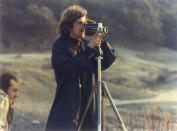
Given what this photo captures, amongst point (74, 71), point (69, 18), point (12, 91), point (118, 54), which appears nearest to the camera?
point (74, 71)

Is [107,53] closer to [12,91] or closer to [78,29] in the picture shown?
[78,29]

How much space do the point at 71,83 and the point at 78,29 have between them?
33cm

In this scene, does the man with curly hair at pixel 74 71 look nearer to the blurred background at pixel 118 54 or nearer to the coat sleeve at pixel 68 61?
the coat sleeve at pixel 68 61

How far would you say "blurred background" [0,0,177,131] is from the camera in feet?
14.8

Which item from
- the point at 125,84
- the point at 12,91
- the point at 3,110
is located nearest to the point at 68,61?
the point at 3,110

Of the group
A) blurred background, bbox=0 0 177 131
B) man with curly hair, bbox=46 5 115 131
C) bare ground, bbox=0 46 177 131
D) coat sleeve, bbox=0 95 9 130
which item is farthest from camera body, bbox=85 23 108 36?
bare ground, bbox=0 46 177 131

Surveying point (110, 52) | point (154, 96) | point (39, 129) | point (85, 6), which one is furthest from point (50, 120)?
point (154, 96)

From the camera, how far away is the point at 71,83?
7.24ft

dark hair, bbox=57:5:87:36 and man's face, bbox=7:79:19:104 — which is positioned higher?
dark hair, bbox=57:5:87:36

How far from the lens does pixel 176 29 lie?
4965 mm

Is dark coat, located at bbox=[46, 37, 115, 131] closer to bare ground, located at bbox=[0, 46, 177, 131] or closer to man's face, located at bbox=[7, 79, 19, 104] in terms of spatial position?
man's face, located at bbox=[7, 79, 19, 104]

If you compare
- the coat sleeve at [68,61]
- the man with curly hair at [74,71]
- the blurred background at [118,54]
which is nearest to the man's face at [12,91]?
the man with curly hair at [74,71]

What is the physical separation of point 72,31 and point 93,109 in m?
0.49

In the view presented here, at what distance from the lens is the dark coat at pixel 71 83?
2.14 meters
